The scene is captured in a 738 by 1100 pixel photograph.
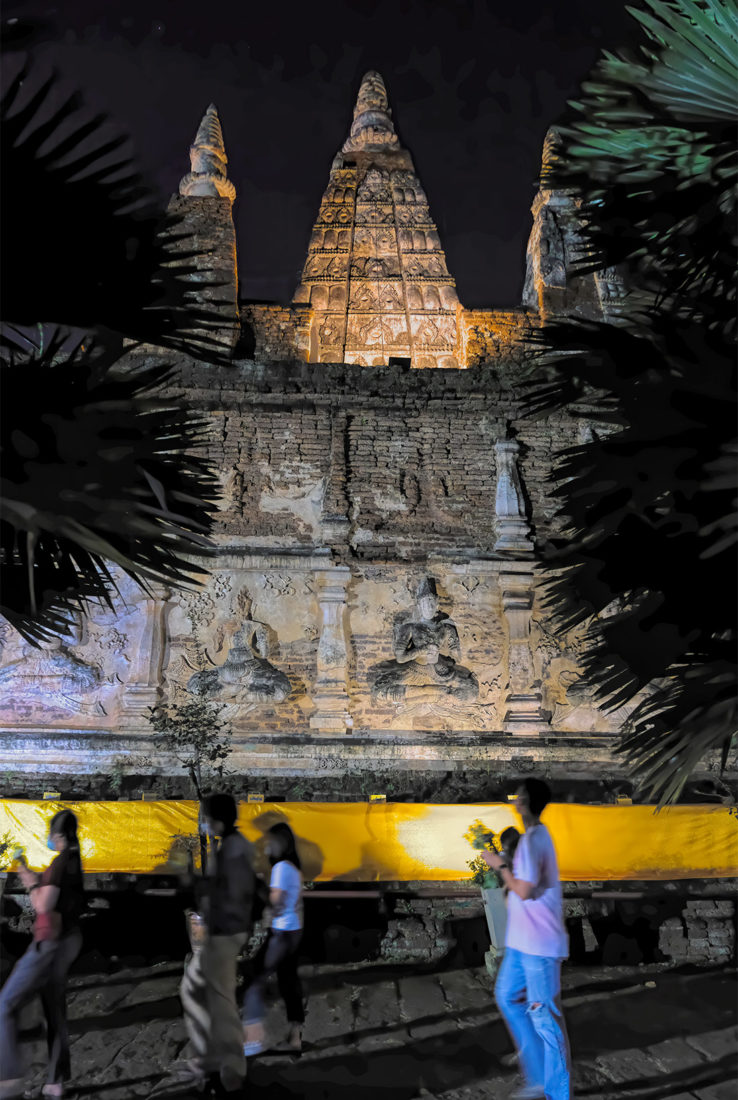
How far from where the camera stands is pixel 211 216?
501 inches

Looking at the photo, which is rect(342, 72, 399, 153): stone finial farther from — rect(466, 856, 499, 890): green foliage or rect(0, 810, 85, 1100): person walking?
rect(0, 810, 85, 1100): person walking

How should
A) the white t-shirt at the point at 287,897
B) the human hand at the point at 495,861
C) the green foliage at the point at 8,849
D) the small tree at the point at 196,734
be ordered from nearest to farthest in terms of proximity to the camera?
the human hand at the point at 495,861 < the white t-shirt at the point at 287,897 < the green foliage at the point at 8,849 < the small tree at the point at 196,734

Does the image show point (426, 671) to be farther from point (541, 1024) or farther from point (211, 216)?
point (211, 216)

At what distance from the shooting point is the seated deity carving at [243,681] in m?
9.49

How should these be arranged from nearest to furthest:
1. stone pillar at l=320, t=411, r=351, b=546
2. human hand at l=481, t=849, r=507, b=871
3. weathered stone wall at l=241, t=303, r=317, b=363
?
human hand at l=481, t=849, r=507, b=871, stone pillar at l=320, t=411, r=351, b=546, weathered stone wall at l=241, t=303, r=317, b=363

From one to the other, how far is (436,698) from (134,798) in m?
3.77

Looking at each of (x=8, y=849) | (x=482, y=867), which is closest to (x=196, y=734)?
(x=8, y=849)

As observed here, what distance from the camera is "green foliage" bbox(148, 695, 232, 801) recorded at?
8.65 metres

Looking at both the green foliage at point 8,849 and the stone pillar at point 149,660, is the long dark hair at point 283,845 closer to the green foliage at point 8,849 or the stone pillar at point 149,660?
the green foliage at point 8,849

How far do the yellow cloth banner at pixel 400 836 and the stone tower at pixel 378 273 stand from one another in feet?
26.3

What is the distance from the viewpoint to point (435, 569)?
33.6ft

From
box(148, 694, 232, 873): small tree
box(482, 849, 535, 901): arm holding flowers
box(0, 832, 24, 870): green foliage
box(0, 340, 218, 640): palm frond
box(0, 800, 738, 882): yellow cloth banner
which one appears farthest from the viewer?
box(148, 694, 232, 873): small tree

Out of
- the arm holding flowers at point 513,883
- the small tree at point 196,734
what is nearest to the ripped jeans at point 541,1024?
the arm holding flowers at point 513,883

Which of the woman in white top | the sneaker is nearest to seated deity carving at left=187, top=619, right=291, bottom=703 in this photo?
the woman in white top
